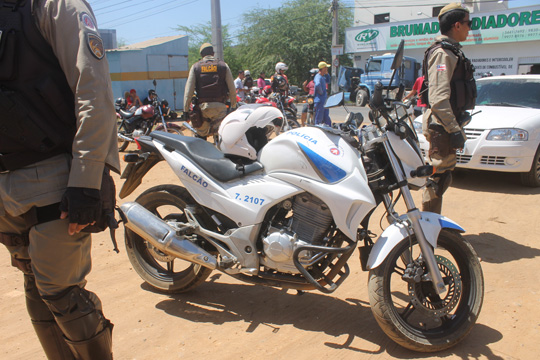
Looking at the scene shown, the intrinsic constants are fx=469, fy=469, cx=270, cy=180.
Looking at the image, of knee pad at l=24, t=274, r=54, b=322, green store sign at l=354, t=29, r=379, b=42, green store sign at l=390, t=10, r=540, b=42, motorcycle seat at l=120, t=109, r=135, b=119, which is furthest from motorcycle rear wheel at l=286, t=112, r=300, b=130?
green store sign at l=354, t=29, r=379, b=42

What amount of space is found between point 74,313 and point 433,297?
2.09 meters

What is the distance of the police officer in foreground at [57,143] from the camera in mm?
1936

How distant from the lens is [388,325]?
109 inches

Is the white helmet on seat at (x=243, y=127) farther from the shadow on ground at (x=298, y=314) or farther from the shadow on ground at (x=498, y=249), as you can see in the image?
the shadow on ground at (x=498, y=249)

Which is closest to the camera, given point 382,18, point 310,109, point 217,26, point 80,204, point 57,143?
point 80,204

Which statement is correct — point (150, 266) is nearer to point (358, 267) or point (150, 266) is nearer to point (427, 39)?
point (358, 267)

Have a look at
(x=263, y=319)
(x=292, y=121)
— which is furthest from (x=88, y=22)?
(x=292, y=121)

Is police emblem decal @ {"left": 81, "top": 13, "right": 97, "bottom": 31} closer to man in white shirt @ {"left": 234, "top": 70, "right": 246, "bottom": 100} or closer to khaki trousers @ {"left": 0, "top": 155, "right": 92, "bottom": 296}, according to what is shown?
khaki trousers @ {"left": 0, "top": 155, "right": 92, "bottom": 296}

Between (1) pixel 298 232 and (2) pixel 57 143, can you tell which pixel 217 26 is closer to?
(1) pixel 298 232

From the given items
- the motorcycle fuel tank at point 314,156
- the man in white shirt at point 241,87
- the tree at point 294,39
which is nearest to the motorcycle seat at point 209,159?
the motorcycle fuel tank at point 314,156

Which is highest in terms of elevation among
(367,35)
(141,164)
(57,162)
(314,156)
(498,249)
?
(367,35)

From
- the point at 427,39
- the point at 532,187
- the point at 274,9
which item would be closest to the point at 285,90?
the point at 532,187

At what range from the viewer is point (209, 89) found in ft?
25.3

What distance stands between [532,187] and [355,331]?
4851 millimetres
